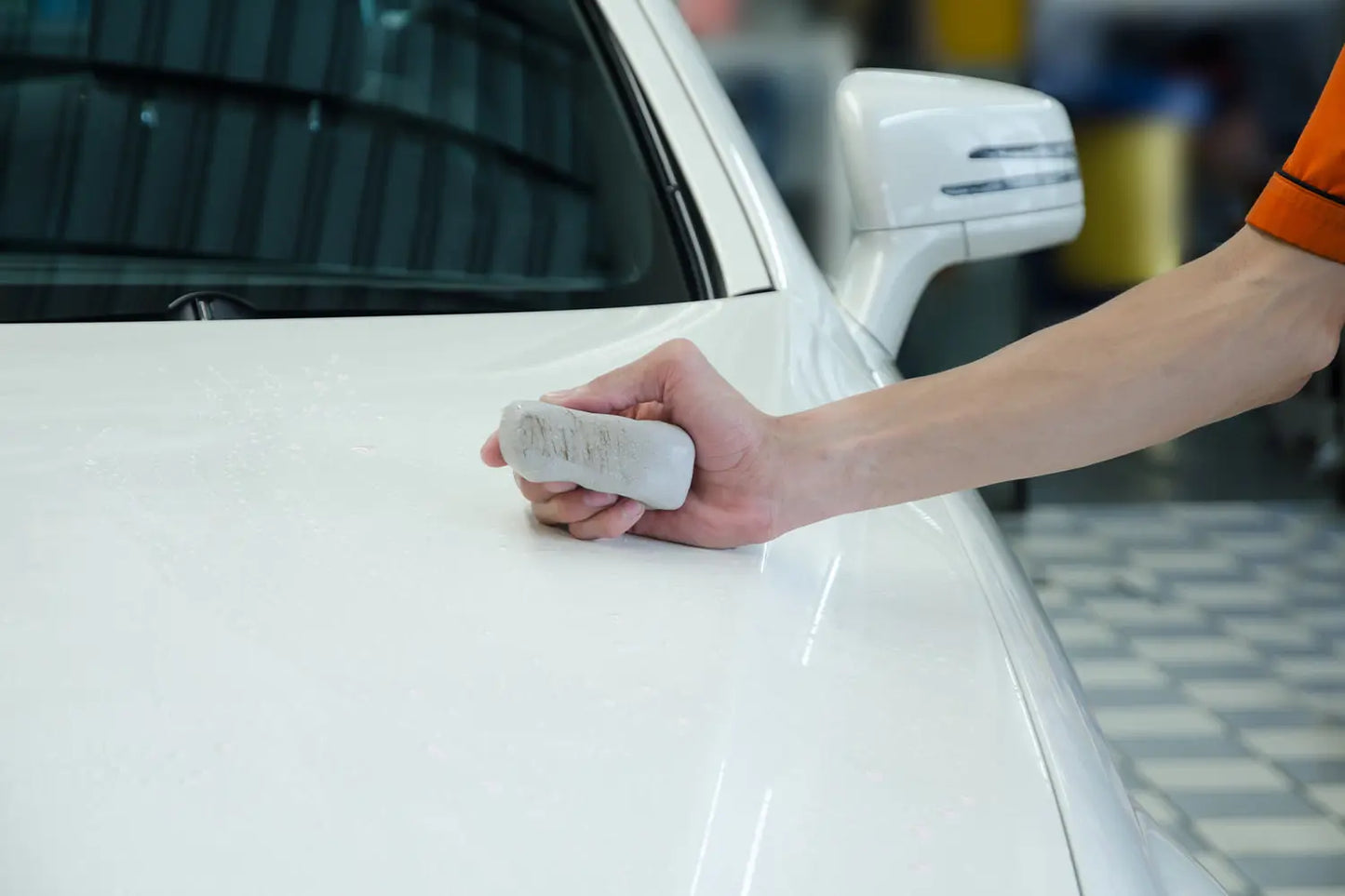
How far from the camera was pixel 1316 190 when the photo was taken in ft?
2.74

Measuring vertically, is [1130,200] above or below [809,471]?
above

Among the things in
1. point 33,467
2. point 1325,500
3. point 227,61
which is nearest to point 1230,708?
point 1325,500

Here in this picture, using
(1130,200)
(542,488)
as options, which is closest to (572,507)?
(542,488)

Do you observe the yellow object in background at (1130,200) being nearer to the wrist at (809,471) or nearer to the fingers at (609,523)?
the wrist at (809,471)

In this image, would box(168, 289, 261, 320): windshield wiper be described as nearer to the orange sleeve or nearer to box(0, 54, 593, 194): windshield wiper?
box(0, 54, 593, 194): windshield wiper

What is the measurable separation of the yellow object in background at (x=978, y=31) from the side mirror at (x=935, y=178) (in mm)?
3756

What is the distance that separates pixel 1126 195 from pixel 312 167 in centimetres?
471

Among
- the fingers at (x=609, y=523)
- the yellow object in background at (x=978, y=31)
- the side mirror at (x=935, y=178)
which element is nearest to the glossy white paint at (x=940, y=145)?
the side mirror at (x=935, y=178)

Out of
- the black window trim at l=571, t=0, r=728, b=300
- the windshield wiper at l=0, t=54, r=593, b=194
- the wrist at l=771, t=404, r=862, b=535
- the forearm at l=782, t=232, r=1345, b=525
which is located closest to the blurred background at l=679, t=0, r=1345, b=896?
the black window trim at l=571, t=0, r=728, b=300

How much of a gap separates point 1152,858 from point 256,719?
38 cm

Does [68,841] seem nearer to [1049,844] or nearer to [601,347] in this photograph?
[1049,844]

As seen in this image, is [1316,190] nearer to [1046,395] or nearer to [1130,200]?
[1046,395]

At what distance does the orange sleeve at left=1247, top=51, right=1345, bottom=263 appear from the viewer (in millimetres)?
818

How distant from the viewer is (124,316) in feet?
3.21
